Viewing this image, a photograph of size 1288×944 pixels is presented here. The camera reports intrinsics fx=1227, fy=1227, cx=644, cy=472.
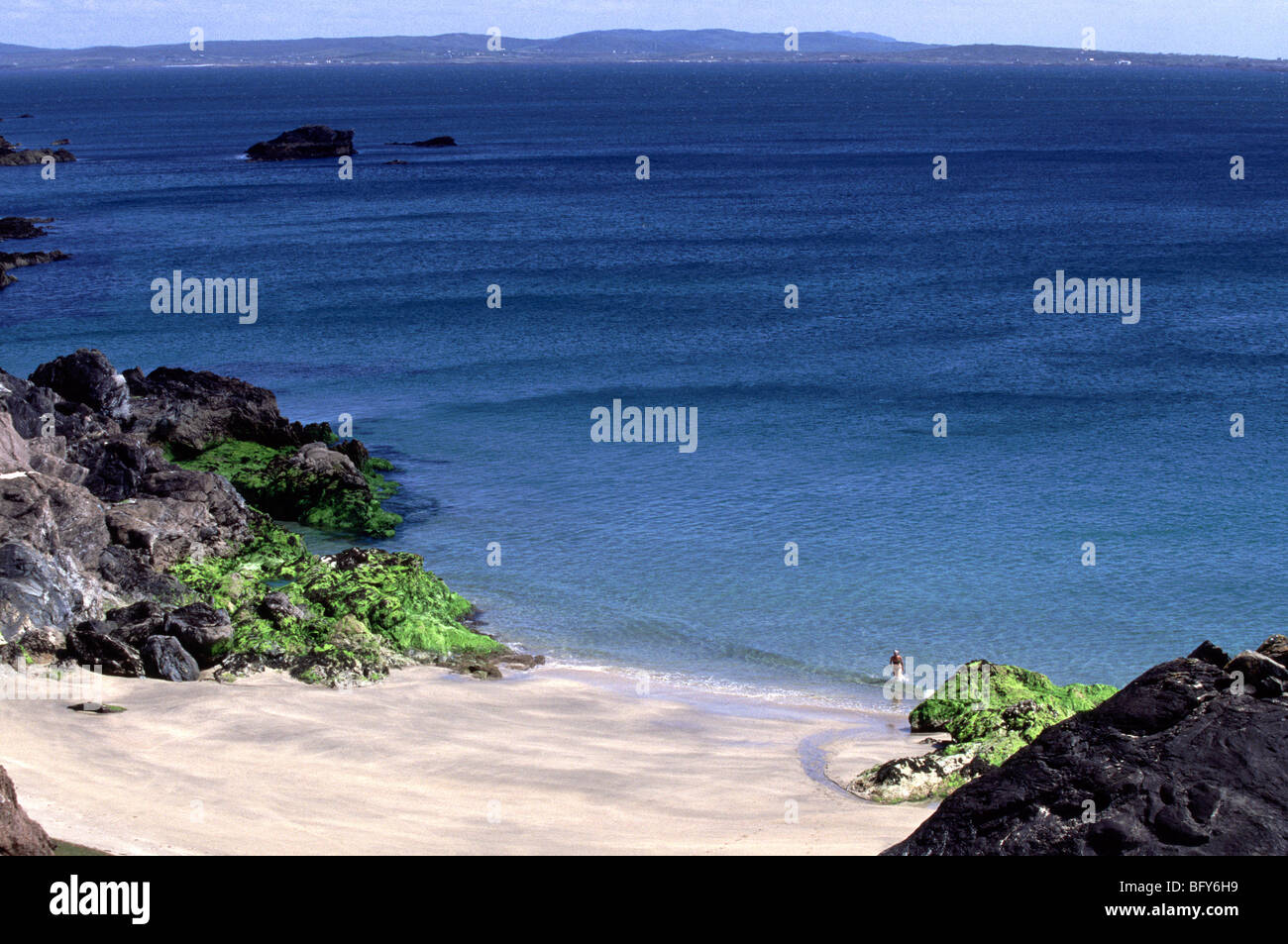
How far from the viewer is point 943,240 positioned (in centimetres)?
7725

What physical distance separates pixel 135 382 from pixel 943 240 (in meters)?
52.3

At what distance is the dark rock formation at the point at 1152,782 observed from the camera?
11.3 m

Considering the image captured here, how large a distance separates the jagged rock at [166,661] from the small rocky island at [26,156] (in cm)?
12319

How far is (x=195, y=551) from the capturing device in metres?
28.8

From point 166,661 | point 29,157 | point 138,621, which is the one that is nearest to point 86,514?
point 138,621

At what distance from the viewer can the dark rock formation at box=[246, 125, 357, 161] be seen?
134 metres

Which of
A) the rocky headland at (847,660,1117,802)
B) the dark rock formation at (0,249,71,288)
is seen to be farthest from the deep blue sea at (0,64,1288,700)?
the rocky headland at (847,660,1117,802)

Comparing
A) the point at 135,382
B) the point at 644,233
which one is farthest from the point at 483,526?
the point at 644,233

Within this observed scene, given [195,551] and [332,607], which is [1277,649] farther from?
[195,551]

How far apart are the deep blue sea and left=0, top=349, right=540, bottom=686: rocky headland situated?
2007 mm

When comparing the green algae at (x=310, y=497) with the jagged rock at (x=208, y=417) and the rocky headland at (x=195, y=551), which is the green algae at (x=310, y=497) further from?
the jagged rock at (x=208, y=417)

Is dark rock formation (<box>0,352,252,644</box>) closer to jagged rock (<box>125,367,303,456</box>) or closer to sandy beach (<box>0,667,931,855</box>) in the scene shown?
jagged rock (<box>125,367,303,456</box>)

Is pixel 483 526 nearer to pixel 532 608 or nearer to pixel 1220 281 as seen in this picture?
pixel 532 608

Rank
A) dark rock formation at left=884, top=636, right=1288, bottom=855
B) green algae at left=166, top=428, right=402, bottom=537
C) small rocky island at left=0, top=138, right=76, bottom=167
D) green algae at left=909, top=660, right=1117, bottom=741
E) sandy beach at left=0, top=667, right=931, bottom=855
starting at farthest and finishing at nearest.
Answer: small rocky island at left=0, top=138, right=76, bottom=167 < green algae at left=166, top=428, right=402, bottom=537 < green algae at left=909, top=660, right=1117, bottom=741 < sandy beach at left=0, top=667, right=931, bottom=855 < dark rock formation at left=884, top=636, right=1288, bottom=855
